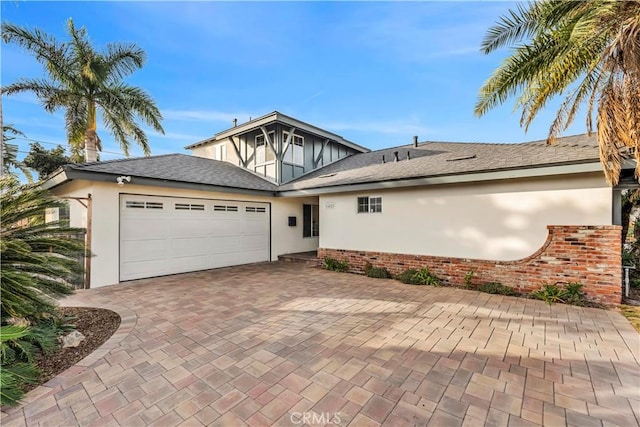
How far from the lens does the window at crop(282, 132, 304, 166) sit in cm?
1173

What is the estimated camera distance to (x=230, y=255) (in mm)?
9352

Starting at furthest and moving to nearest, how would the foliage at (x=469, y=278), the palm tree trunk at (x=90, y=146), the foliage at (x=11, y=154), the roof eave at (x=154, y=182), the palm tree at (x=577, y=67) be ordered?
the foliage at (x=11, y=154) < the palm tree trunk at (x=90, y=146) < the foliage at (x=469, y=278) < the roof eave at (x=154, y=182) < the palm tree at (x=577, y=67)

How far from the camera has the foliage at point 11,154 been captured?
1584cm

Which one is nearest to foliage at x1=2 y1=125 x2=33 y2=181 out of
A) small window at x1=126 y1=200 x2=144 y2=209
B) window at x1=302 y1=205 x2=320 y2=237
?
small window at x1=126 y1=200 x2=144 y2=209

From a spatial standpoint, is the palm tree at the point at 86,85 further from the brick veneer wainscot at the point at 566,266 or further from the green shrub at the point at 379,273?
the brick veneer wainscot at the point at 566,266

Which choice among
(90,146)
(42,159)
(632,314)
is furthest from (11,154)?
(632,314)

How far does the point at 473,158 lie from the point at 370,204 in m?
3.16

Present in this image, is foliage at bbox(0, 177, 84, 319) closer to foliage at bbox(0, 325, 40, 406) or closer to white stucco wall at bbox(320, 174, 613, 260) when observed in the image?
foliage at bbox(0, 325, 40, 406)

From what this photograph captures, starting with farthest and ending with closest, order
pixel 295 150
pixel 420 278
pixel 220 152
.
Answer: pixel 220 152, pixel 295 150, pixel 420 278

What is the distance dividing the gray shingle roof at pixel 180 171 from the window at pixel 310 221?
79.3 inches

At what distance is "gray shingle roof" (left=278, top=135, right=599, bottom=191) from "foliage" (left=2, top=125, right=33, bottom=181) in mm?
18275

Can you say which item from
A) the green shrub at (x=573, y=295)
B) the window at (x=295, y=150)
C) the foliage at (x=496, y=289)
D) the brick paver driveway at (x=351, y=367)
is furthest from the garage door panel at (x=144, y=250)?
the green shrub at (x=573, y=295)

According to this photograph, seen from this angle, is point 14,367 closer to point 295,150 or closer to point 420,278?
point 420,278

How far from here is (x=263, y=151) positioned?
12.0 m
